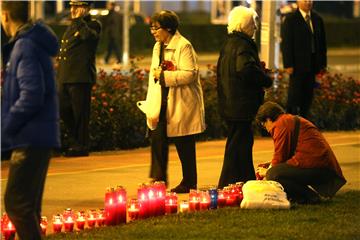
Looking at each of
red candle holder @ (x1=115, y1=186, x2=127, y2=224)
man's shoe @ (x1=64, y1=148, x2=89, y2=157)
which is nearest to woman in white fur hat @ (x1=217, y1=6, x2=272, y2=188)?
red candle holder @ (x1=115, y1=186, x2=127, y2=224)

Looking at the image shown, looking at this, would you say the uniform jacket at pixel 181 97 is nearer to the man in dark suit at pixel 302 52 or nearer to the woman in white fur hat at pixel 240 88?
the woman in white fur hat at pixel 240 88

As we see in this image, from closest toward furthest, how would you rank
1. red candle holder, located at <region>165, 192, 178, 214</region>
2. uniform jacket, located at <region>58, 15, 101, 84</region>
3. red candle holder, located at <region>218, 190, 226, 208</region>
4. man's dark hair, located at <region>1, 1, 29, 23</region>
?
man's dark hair, located at <region>1, 1, 29, 23</region>
red candle holder, located at <region>165, 192, 178, 214</region>
red candle holder, located at <region>218, 190, 226, 208</region>
uniform jacket, located at <region>58, 15, 101, 84</region>

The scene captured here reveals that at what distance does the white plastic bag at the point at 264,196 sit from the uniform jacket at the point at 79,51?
4.03m

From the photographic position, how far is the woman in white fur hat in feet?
33.9

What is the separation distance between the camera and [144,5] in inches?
1934

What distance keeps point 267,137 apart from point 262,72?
505 cm

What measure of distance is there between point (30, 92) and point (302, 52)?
7231 mm

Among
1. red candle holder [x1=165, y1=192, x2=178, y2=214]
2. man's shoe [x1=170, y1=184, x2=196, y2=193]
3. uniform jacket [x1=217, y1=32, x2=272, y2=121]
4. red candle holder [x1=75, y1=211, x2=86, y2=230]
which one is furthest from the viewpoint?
man's shoe [x1=170, y1=184, x2=196, y2=193]

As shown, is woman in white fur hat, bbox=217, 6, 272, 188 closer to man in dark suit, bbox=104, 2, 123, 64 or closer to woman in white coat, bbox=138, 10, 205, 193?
woman in white coat, bbox=138, 10, 205, 193

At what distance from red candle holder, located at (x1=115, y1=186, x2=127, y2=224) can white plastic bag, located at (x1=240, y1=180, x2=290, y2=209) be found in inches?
48.6

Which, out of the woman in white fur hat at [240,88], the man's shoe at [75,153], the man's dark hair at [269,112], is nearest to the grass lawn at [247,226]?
the man's dark hair at [269,112]

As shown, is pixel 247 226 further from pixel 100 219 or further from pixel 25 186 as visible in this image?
pixel 25 186

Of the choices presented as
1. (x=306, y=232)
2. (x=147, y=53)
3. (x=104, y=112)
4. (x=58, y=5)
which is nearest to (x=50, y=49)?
(x=306, y=232)

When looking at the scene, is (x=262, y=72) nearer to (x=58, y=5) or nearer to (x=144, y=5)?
(x=58, y=5)
